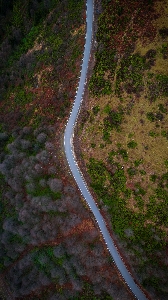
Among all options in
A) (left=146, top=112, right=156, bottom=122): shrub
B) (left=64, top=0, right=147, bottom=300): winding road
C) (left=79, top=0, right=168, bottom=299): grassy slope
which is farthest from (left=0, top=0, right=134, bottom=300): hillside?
(left=146, top=112, right=156, bottom=122): shrub

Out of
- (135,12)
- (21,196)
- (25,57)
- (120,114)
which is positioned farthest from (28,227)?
(135,12)

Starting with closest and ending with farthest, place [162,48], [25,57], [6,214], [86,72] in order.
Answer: [162,48] < [86,72] < [6,214] < [25,57]

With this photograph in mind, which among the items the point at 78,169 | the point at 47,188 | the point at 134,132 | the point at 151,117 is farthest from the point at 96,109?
the point at 47,188

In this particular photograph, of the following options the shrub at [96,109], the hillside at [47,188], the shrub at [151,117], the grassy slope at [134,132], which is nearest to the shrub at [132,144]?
the grassy slope at [134,132]

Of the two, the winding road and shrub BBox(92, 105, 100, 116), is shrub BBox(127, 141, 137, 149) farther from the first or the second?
the winding road

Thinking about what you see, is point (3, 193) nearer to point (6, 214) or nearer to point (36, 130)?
point (6, 214)

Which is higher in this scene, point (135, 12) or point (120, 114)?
point (135, 12)

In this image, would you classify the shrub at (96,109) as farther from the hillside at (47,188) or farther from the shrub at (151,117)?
the shrub at (151,117)
